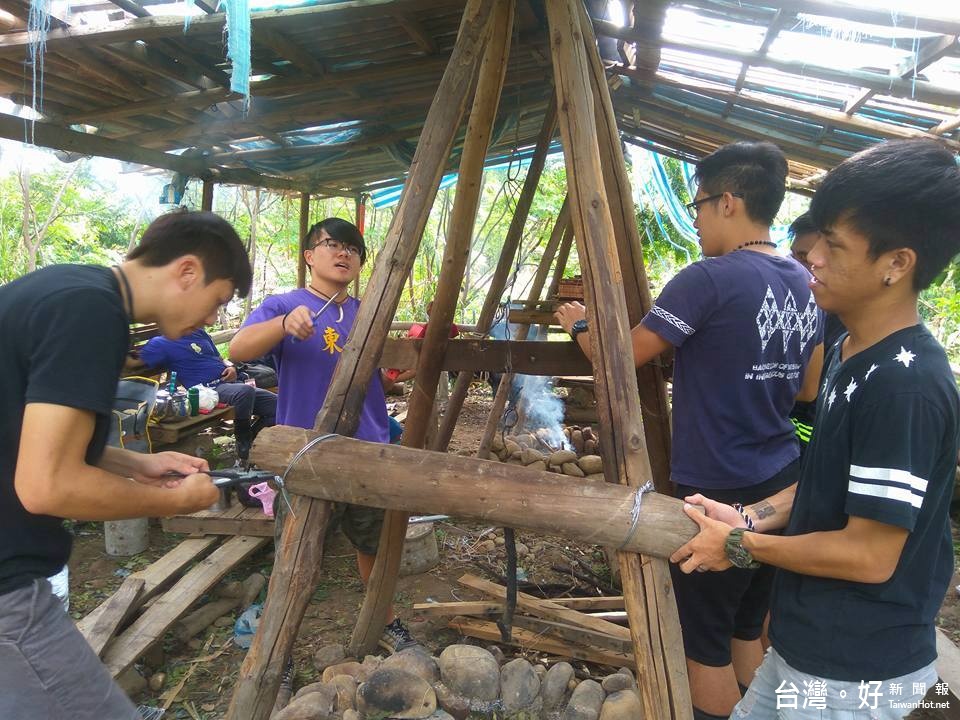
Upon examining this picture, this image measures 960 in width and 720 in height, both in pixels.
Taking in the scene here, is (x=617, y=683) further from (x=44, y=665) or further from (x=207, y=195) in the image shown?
(x=207, y=195)

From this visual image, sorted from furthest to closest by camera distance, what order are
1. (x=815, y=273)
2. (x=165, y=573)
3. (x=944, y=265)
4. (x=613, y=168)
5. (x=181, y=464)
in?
1. (x=165, y=573)
2. (x=613, y=168)
3. (x=181, y=464)
4. (x=815, y=273)
5. (x=944, y=265)

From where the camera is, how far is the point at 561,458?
5.31 meters

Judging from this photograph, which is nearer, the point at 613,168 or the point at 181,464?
the point at 181,464

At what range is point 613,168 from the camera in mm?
2387

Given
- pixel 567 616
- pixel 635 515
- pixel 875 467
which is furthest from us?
pixel 567 616

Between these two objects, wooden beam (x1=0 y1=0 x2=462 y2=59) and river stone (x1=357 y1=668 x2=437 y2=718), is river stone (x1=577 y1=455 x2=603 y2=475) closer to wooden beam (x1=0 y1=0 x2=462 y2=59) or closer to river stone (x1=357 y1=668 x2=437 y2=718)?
river stone (x1=357 y1=668 x2=437 y2=718)

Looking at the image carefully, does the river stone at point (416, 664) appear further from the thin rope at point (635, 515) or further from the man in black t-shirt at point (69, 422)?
the thin rope at point (635, 515)

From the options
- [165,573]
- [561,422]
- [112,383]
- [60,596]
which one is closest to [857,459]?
[112,383]

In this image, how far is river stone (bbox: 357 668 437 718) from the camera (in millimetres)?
2113

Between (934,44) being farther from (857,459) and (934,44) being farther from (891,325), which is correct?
(857,459)

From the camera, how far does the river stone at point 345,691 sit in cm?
221

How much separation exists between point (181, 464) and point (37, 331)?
0.66 m

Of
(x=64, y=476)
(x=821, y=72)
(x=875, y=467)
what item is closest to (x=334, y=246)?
(x=64, y=476)

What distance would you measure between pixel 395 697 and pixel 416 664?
0.68 ft
